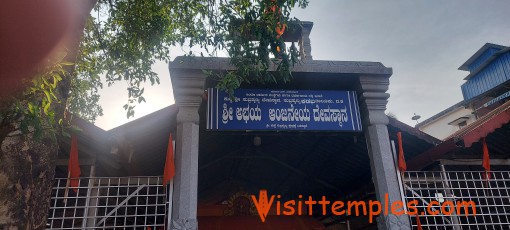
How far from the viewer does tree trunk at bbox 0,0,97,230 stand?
3117 millimetres

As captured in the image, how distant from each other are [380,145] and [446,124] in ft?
81.5

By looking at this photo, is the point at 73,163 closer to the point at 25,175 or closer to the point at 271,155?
the point at 25,175

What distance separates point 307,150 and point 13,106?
333 inches

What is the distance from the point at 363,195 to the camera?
34.7 feet

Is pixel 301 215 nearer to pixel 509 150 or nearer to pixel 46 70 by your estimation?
pixel 509 150

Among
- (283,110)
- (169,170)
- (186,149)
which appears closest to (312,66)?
(283,110)

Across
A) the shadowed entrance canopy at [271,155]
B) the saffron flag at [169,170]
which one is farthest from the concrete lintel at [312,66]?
the saffron flag at [169,170]

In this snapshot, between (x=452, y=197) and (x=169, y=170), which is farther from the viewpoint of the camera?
(x=452, y=197)

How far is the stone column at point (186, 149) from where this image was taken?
19.6ft

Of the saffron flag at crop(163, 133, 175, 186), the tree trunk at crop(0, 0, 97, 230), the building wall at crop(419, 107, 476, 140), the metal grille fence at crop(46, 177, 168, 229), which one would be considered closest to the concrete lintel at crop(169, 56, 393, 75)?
the saffron flag at crop(163, 133, 175, 186)

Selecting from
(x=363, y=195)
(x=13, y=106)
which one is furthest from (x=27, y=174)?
(x=363, y=195)

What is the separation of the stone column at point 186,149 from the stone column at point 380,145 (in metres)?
3.40

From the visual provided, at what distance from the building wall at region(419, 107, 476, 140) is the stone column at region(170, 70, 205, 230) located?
946 inches

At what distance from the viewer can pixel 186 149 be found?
21.1 ft
